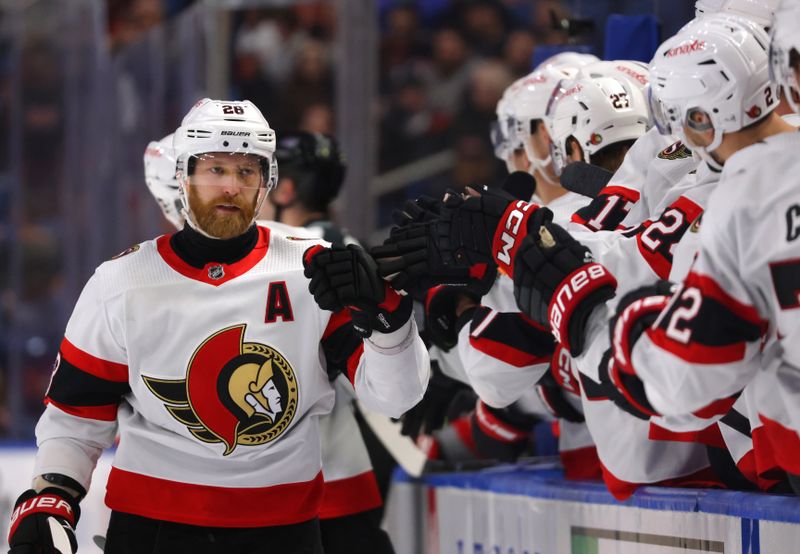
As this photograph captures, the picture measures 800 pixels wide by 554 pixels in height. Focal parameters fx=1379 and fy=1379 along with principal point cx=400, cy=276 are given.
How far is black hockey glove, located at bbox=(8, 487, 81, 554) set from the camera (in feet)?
8.25

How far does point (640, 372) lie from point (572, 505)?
3.77 ft

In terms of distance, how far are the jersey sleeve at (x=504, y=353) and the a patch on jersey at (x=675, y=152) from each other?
43 centimetres

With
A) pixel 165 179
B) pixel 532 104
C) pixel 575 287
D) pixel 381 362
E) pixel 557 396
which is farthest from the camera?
pixel 165 179

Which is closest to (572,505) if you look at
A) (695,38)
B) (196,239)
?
(196,239)

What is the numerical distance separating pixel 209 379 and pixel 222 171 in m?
0.41

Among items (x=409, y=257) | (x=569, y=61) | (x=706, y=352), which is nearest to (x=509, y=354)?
(x=409, y=257)

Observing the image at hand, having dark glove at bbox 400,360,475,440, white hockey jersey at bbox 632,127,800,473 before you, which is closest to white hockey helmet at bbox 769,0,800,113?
white hockey jersey at bbox 632,127,800,473

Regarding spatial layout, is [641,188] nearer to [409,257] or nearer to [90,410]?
[409,257]

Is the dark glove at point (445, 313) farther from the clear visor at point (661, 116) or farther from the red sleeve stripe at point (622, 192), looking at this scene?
the clear visor at point (661, 116)

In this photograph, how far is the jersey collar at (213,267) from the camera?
103 inches

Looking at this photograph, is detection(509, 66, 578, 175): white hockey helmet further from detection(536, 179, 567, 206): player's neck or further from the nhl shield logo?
the nhl shield logo

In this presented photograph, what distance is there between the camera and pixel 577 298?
2148mm

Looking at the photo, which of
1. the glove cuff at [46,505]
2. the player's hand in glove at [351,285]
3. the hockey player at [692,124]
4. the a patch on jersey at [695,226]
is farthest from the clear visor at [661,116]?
the glove cuff at [46,505]

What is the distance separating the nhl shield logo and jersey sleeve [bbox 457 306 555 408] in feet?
2.03
